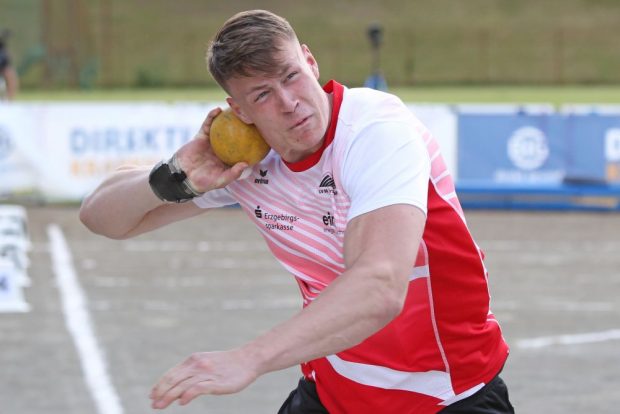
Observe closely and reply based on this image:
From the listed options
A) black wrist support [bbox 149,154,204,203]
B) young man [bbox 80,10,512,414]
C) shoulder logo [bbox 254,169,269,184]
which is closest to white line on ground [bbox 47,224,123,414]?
young man [bbox 80,10,512,414]

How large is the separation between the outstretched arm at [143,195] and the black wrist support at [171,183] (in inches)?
0.9

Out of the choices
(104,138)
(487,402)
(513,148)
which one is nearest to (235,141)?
(487,402)

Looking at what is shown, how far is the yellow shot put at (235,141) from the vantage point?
3.91 metres

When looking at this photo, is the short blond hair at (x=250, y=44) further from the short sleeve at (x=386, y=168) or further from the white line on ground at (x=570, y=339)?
the white line on ground at (x=570, y=339)

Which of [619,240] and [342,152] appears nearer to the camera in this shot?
[342,152]

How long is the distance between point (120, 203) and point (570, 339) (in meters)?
5.95

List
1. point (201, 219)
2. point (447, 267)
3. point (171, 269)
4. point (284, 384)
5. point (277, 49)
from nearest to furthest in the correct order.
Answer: point (277, 49) → point (447, 267) → point (284, 384) → point (171, 269) → point (201, 219)

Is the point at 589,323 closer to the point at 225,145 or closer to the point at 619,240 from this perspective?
the point at 619,240

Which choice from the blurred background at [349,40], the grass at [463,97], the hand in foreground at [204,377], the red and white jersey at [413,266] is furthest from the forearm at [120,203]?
the blurred background at [349,40]

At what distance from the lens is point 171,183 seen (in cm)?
414

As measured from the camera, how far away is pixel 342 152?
11.9 ft

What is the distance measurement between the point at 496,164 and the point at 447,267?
13645 mm

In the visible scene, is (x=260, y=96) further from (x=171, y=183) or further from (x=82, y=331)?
(x=82, y=331)

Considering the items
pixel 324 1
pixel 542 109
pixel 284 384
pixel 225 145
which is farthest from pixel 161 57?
pixel 225 145
